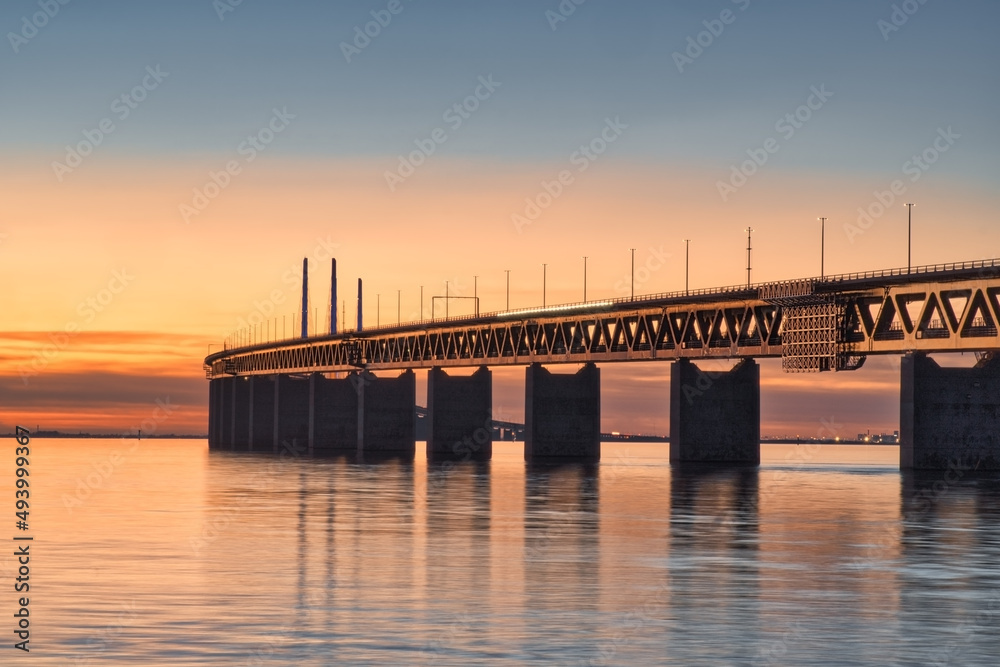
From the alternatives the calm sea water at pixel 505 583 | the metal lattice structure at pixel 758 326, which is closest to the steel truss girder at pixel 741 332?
the metal lattice structure at pixel 758 326

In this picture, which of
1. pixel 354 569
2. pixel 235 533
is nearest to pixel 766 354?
pixel 235 533

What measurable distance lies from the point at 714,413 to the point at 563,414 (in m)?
23.1

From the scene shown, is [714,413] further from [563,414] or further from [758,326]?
[563,414]

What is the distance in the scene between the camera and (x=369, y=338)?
17688 cm

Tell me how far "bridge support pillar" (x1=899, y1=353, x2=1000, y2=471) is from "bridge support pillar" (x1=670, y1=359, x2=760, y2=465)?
2114 cm

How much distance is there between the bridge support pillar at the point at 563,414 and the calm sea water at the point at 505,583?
71.6 metres

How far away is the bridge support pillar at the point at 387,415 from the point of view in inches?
6432

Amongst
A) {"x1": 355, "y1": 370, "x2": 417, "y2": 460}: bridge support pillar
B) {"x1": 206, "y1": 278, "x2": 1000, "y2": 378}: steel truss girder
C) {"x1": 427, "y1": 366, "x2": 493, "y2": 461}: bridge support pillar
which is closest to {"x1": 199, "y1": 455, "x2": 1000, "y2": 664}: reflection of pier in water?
{"x1": 206, "y1": 278, "x2": 1000, "y2": 378}: steel truss girder

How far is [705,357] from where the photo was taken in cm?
11338

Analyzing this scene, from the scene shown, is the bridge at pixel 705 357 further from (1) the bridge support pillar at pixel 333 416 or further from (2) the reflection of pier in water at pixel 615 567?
(2) the reflection of pier in water at pixel 615 567

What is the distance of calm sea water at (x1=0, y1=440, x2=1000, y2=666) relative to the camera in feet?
67.7

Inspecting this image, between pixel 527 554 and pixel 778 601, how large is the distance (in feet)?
33.7

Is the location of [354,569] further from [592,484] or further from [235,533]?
[592,484]

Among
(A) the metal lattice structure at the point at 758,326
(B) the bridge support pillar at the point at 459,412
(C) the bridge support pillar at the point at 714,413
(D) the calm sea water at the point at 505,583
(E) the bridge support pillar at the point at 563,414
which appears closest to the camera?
(D) the calm sea water at the point at 505,583
